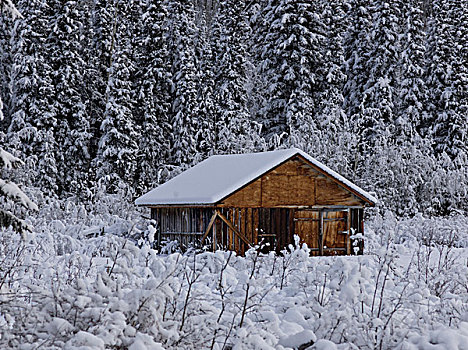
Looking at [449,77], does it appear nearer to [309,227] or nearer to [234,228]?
[309,227]

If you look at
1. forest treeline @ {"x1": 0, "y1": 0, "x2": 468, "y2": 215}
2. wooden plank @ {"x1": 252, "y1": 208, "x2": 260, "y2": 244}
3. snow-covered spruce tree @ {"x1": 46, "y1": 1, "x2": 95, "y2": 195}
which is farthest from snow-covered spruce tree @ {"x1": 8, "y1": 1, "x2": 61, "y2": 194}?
wooden plank @ {"x1": 252, "y1": 208, "x2": 260, "y2": 244}

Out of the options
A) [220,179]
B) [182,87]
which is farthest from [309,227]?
Result: [182,87]

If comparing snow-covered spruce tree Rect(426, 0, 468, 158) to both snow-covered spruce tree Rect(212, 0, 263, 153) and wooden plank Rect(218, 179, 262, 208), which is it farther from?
wooden plank Rect(218, 179, 262, 208)

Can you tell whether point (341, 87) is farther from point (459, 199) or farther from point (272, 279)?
point (272, 279)

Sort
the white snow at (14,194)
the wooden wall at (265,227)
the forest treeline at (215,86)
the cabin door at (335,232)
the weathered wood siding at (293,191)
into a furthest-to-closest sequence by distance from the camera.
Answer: the forest treeline at (215,86)
the cabin door at (335,232)
the weathered wood siding at (293,191)
the wooden wall at (265,227)
the white snow at (14,194)

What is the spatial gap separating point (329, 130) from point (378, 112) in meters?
8.06

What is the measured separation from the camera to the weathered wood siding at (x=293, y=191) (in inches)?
874

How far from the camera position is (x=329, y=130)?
35156 mm

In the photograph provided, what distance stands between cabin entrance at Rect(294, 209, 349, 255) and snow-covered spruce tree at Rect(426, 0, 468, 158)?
19599mm

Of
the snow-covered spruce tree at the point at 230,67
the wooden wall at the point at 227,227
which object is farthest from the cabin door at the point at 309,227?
the snow-covered spruce tree at the point at 230,67

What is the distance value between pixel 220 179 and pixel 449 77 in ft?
84.1

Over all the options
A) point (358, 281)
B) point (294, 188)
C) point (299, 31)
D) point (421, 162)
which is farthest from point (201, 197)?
point (299, 31)

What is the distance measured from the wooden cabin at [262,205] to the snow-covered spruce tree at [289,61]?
62.4 ft

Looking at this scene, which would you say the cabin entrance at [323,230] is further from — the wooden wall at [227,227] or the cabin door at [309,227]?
the wooden wall at [227,227]
